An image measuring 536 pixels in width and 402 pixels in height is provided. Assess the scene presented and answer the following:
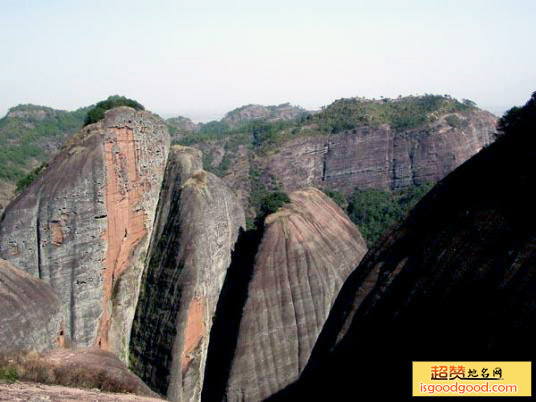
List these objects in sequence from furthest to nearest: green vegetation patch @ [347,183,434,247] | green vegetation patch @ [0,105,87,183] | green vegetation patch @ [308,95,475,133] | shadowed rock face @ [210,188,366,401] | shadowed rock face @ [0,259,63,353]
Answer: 1. green vegetation patch @ [0,105,87,183]
2. green vegetation patch @ [308,95,475,133]
3. green vegetation patch @ [347,183,434,247]
4. shadowed rock face @ [210,188,366,401]
5. shadowed rock face @ [0,259,63,353]

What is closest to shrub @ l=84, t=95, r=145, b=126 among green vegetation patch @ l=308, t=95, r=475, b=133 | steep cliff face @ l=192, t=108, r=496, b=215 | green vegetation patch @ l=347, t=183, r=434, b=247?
green vegetation patch @ l=347, t=183, r=434, b=247

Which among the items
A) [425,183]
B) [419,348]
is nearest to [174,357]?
[419,348]

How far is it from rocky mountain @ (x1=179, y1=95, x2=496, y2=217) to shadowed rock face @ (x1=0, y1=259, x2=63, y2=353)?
37608 millimetres

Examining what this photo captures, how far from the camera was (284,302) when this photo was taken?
2516cm

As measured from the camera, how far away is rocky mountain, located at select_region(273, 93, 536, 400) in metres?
11.3

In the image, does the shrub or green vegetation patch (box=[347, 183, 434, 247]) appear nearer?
the shrub

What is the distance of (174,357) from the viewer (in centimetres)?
2278

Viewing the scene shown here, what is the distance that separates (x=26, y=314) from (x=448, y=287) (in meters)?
12.2

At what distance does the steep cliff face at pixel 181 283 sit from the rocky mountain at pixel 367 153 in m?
28.2

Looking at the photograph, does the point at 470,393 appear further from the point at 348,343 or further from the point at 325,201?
the point at 325,201

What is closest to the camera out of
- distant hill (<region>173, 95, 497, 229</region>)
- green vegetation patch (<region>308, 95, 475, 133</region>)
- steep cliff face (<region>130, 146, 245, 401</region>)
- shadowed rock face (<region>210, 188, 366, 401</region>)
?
steep cliff face (<region>130, 146, 245, 401</region>)

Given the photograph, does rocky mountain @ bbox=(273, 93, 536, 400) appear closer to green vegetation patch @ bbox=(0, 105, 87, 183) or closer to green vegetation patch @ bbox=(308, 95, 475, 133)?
green vegetation patch @ bbox=(308, 95, 475, 133)

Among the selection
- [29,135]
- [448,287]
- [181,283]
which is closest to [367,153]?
[181,283]

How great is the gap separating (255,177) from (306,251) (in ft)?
114
